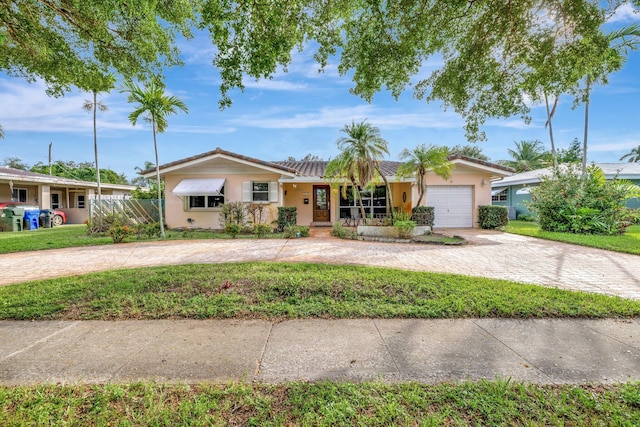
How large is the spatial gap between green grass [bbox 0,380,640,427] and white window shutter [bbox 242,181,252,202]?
1479 centimetres

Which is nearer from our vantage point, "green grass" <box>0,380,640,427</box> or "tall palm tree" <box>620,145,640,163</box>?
"green grass" <box>0,380,640,427</box>

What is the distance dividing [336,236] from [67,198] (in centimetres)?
2696

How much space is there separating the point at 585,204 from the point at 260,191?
17362 millimetres

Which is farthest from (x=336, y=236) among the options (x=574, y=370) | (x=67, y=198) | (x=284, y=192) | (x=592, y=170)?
(x=67, y=198)

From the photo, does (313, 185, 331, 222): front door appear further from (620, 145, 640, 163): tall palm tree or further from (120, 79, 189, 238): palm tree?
(620, 145, 640, 163): tall palm tree

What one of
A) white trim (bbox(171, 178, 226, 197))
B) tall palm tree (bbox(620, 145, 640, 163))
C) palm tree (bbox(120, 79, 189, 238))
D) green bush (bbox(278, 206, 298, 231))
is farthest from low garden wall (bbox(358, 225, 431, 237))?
tall palm tree (bbox(620, 145, 640, 163))

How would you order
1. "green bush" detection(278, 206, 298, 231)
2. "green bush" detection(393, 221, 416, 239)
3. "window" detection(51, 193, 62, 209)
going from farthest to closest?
"window" detection(51, 193, 62, 209) < "green bush" detection(278, 206, 298, 231) < "green bush" detection(393, 221, 416, 239)

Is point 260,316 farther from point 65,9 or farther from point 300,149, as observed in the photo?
point 300,149

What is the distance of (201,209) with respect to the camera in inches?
680

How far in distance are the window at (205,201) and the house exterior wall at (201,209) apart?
0.97 feet

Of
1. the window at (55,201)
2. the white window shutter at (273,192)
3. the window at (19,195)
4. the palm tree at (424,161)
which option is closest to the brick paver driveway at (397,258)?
the palm tree at (424,161)

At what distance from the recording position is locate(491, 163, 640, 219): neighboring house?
21.3 metres

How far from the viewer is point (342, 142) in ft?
44.5

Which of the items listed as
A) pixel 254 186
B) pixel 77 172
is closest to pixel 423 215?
pixel 254 186
